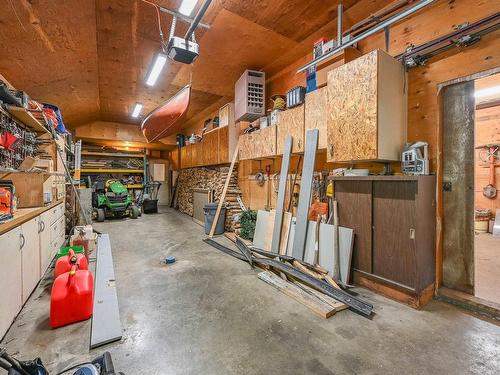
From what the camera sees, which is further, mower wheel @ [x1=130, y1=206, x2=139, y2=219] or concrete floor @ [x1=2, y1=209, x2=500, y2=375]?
mower wheel @ [x1=130, y1=206, x2=139, y2=219]

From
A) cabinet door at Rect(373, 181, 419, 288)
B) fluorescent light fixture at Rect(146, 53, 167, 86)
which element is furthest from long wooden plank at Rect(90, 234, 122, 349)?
fluorescent light fixture at Rect(146, 53, 167, 86)

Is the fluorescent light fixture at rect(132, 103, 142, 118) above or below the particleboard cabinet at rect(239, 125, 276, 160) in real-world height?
above

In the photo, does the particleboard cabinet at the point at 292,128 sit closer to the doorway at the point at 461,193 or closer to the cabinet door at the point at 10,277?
the doorway at the point at 461,193

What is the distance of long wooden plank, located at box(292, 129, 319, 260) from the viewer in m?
3.19

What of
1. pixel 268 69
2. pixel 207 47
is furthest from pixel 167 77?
pixel 268 69

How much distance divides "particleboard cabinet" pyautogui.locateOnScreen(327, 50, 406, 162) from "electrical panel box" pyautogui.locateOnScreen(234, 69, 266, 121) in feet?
6.47

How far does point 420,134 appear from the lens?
2574mm

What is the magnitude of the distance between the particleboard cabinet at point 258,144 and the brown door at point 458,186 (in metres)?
2.31

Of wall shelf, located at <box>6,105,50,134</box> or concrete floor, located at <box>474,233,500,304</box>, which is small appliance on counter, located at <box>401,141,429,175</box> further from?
wall shelf, located at <box>6,105,50,134</box>

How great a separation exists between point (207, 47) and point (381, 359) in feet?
14.0

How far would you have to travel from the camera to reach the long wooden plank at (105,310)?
5.80ft

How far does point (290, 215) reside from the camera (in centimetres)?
354

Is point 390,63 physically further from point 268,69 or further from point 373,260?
point 268,69

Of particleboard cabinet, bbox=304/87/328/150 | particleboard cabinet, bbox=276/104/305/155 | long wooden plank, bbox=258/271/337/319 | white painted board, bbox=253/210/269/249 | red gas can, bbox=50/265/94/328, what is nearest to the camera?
red gas can, bbox=50/265/94/328
